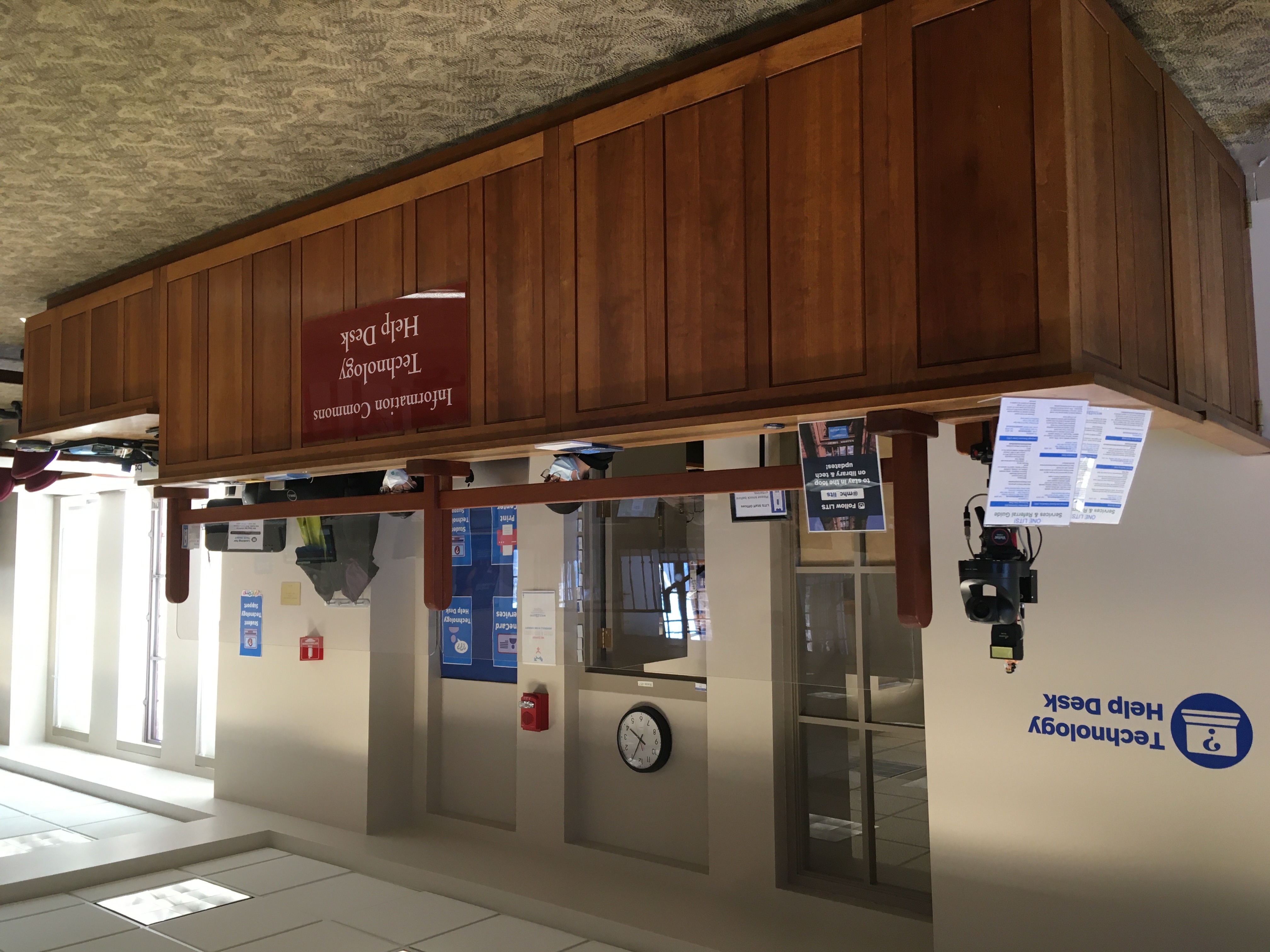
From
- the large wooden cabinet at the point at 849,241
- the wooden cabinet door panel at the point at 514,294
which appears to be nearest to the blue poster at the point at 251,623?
the large wooden cabinet at the point at 849,241

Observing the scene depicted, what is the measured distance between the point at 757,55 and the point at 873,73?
0.92 feet

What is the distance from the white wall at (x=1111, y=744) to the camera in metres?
2.58

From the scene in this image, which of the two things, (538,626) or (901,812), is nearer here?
(538,626)

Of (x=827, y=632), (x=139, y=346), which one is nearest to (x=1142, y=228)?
(x=827, y=632)

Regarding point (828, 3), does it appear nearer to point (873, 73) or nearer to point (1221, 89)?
point (873, 73)

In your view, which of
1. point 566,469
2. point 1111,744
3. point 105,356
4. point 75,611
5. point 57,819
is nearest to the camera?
point 566,469

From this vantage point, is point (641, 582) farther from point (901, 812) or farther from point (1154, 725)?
point (901, 812)

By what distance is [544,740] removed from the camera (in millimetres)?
4762

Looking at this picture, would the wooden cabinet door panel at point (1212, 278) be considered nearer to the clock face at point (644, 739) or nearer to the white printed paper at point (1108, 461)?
the white printed paper at point (1108, 461)

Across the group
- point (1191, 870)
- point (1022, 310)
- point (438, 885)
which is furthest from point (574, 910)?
point (1022, 310)

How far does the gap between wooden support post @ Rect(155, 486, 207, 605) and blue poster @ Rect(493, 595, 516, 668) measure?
131 centimetres

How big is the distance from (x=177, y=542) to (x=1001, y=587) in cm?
312

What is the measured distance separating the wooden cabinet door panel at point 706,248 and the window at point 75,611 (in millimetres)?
7436

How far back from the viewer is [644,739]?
14.7ft
